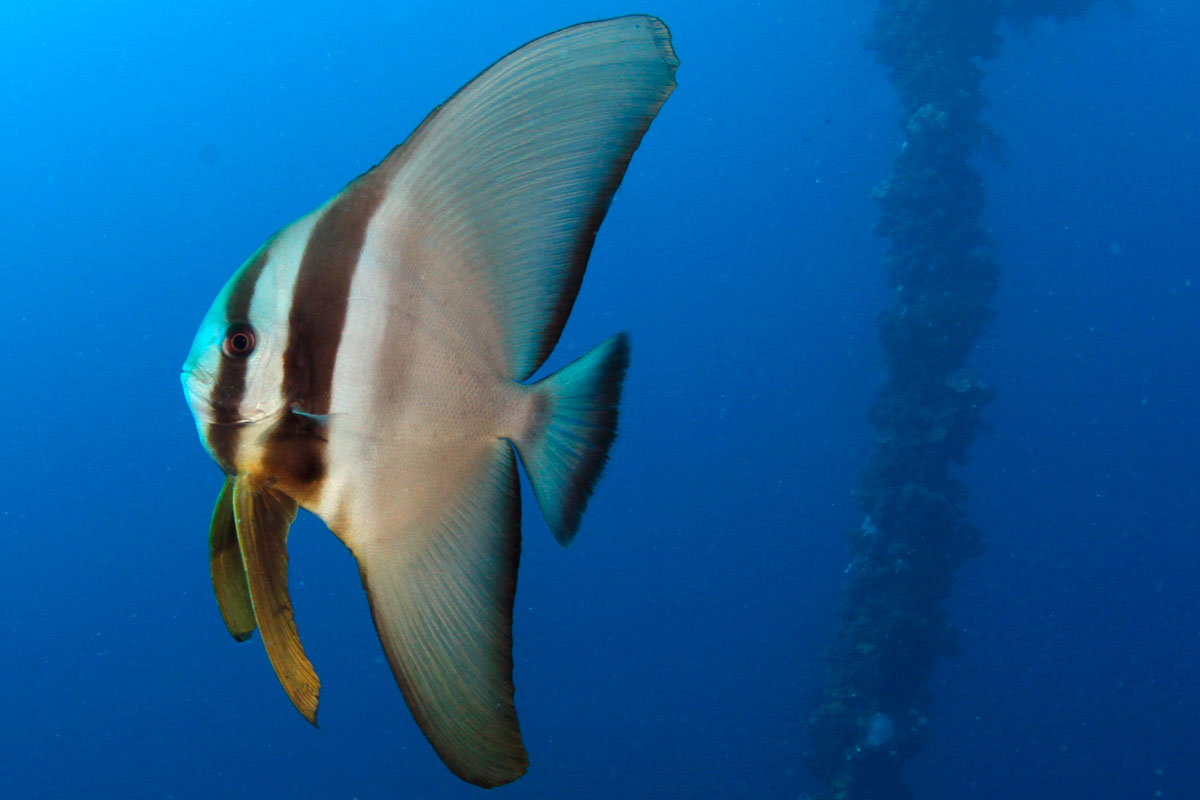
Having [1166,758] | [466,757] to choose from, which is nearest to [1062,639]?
[1166,758]

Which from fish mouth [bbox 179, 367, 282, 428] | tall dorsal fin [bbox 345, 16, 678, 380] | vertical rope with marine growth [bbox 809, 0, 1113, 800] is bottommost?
fish mouth [bbox 179, 367, 282, 428]

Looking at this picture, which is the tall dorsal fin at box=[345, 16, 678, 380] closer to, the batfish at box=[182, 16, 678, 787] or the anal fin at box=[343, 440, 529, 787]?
the batfish at box=[182, 16, 678, 787]

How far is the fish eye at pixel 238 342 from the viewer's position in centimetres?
71

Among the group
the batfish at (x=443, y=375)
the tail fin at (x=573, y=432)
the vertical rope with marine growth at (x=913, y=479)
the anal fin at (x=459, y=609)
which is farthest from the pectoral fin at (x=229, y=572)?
the vertical rope with marine growth at (x=913, y=479)

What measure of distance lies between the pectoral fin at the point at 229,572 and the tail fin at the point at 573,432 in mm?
298

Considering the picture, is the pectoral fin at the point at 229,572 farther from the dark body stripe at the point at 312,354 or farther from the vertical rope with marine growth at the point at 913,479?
the vertical rope with marine growth at the point at 913,479

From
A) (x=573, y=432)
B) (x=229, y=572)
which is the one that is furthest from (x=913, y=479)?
(x=229, y=572)

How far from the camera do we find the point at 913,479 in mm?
9727

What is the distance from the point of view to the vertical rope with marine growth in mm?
9453

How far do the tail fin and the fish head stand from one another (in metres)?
0.26

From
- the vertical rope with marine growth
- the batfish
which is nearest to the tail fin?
the batfish

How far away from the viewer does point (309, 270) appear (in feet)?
2.41

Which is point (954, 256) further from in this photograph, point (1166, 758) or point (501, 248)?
point (1166, 758)

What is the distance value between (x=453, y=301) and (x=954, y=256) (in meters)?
11.0
